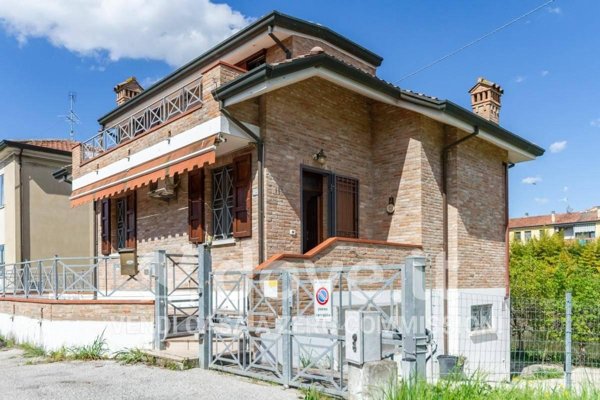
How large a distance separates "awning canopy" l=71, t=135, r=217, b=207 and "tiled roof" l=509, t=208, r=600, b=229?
54.8m

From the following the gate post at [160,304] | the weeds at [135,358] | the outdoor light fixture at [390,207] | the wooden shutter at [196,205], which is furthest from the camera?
the outdoor light fixture at [390,207]

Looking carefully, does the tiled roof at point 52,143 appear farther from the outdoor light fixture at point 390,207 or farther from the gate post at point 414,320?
the gate post at point 414,320

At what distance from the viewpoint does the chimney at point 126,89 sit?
21.3m

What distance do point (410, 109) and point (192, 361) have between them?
869cm

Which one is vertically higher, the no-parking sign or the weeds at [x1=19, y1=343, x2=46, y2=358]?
the no-parking sign

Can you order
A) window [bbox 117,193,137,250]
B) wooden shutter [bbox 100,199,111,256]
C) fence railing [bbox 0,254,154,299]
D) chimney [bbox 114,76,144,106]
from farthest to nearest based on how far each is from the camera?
chimney [bbox 114,76,144,106] → wooden shutter [bbox 100,199,111,256] → window [bbox 117,193,137,250] → fence railing [bbox 0,254,154,299]

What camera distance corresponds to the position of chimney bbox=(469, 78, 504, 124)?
670 inches

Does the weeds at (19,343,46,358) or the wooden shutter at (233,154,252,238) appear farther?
the wooden shutter at (233,154,252,238)

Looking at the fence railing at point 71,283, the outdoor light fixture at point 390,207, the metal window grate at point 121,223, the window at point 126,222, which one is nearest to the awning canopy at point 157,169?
the window at point 126,222

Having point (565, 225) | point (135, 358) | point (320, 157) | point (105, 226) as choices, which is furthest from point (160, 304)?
point (565, 225)

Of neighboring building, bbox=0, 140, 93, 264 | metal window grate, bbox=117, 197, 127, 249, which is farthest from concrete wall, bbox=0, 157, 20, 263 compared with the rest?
metal window grate, bbox=117, 197, 127, 249

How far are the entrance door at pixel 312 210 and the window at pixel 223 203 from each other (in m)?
1.97

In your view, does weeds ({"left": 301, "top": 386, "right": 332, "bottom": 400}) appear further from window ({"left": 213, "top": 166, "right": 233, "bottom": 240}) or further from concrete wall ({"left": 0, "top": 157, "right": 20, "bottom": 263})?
concrete wall ({"left": 0, "top": 157, "right": 20, "bottom": 263})

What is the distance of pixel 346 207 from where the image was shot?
1378 cm
